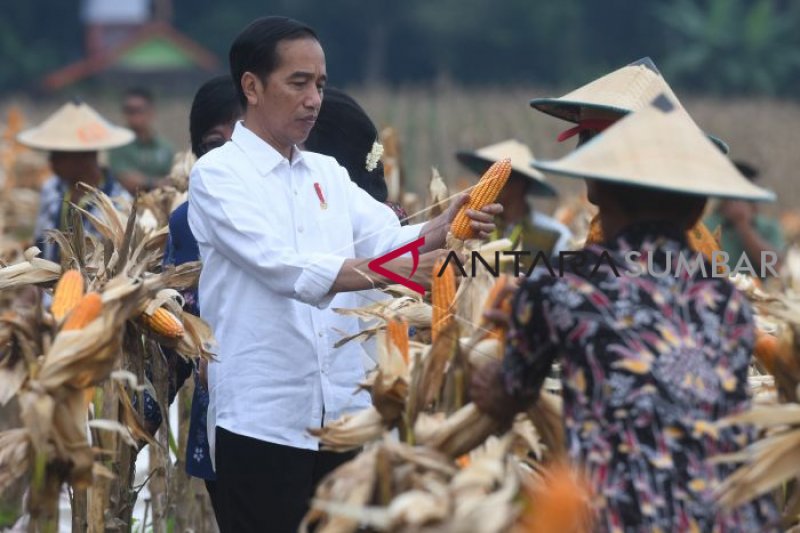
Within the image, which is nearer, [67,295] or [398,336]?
[398,336]

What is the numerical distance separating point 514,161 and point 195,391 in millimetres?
4771

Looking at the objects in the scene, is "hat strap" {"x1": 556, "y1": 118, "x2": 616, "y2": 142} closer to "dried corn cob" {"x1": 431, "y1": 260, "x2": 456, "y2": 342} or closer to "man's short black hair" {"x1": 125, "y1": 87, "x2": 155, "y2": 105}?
"dried corn cob" {"x1": 431, "y1": 260, "x2": 456, "y2": 342}

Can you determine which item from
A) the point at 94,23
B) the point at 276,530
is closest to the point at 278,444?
the point at 276,530

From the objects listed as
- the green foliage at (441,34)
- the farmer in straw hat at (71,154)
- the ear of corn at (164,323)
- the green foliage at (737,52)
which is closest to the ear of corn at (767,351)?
the ear of corn at (164,323)

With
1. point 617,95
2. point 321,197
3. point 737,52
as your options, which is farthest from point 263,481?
point 737,52

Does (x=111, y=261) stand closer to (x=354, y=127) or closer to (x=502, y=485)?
(x=354, y=127)

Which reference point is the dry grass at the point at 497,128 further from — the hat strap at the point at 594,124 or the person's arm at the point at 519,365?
the person's arm at the point at 519,365

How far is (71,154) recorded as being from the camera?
9.68m

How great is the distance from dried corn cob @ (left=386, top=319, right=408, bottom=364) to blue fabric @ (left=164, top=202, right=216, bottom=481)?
3.13 ft

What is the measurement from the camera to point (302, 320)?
4852 millimetres

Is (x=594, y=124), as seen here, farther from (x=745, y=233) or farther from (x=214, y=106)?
(x=745, y=233)

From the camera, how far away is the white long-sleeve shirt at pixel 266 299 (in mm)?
4695

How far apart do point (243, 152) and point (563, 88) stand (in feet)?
164

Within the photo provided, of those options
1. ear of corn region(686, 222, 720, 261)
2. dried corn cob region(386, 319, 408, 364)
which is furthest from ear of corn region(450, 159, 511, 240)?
ear of corn region(686, 222, 720, 261)
